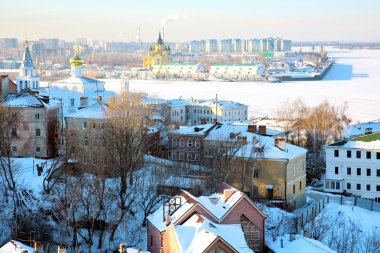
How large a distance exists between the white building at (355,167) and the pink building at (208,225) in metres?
12.6

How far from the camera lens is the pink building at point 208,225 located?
565 inches

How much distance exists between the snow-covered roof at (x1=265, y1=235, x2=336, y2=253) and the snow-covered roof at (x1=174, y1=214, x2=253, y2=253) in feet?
6.20

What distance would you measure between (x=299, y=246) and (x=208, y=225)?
2991mm

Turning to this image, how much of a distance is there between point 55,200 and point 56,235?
1.28 meters

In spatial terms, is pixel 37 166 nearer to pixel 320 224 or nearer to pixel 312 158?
pixel 320 224

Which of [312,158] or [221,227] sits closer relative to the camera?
[221,227]

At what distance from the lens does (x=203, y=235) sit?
14391mm

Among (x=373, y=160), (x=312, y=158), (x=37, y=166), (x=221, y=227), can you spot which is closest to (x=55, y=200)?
(x=37, y=166)

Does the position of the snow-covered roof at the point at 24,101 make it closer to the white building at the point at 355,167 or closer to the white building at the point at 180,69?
the white building at the point at 355,167

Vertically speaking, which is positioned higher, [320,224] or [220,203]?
[220,203]

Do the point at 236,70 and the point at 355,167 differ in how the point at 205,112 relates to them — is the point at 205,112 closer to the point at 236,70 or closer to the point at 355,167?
the point at 355,167

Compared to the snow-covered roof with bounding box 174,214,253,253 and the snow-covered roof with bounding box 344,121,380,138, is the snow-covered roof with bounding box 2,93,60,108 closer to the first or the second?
the snow-covered roof with bounding box 174,214,253,253

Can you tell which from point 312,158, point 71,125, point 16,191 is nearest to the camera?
point 16,191

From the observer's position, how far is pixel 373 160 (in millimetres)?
30406
